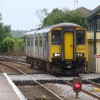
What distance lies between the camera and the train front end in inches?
1118

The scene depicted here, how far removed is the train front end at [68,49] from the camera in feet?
93.1

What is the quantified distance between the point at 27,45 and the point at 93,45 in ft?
26.3

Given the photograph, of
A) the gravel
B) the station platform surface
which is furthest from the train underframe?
the station platform surface

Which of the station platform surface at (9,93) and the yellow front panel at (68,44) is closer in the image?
the station platform surface at (9,93)

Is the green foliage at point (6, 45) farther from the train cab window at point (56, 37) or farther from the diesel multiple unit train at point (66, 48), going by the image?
the train cab window at point (56, 37)

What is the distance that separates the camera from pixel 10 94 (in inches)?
685

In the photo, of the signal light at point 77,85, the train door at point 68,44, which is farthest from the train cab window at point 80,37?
the signal light at point 77,85

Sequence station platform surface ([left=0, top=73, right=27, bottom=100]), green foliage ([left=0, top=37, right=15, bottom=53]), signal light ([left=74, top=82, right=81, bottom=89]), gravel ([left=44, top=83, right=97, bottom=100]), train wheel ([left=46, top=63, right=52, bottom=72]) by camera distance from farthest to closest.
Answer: green foliage ([left=0, top=37, right=15, bottom=53])
train wheel ([left=46, top=63, right=52, bottom=72])
gravel ([left=44, top=83, right=97, bottom=100])
signal light ([left=74, top=82, right=81, bottom=89])
station platform surface ([left=0, top=73, right=27, bottom=100])

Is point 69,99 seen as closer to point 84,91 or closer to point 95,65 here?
point 84,91

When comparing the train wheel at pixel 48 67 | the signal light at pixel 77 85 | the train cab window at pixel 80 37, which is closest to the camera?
the signal light at pixel 77 85

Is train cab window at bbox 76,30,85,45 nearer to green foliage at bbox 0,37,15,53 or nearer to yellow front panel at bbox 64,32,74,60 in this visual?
yellow front panel at bbox 64,32,74,60

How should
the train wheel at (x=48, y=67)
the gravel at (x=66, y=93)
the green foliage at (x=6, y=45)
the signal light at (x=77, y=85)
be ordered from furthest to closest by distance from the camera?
the green foliage at (x=6, y=45) < the train wheel at (x=48, y=67) < the gravel at (x=66, y=93) < the signal light at (x=77, y=85)

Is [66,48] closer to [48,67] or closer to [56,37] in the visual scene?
[56,37]

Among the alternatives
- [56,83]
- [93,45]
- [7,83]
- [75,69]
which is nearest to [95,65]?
[93,45]
